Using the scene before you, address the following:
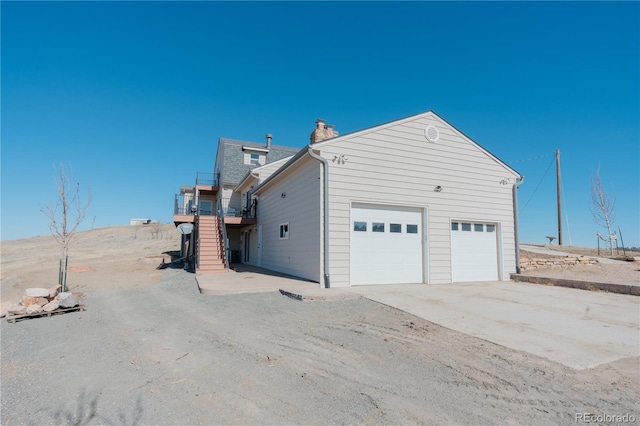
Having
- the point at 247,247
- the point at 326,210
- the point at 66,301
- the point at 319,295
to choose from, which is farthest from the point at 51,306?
the point at 247,247

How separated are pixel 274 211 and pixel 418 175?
6555 mm

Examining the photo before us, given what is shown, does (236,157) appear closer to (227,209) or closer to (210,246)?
(227,209)

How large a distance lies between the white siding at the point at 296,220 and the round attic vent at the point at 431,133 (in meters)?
4.14

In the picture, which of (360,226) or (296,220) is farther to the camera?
(296,220)

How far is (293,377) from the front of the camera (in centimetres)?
338

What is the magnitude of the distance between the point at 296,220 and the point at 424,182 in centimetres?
461

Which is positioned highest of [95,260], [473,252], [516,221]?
[516,221]

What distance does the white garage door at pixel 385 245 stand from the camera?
31.0 ft

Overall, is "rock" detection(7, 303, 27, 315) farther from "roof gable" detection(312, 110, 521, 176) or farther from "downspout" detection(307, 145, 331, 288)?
"roof gable" detection(312, 110, 521, 176)

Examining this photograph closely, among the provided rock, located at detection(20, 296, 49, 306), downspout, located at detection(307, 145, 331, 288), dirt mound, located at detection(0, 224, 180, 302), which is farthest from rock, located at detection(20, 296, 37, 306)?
downspout, located at detection(307, 145, 331, 288)

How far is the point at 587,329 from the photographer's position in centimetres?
495

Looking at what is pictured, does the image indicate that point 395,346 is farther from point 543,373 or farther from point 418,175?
point 418,175

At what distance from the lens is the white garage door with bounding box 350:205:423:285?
9453 mm

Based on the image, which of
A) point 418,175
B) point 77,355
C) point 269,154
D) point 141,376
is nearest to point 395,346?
point 141,376
